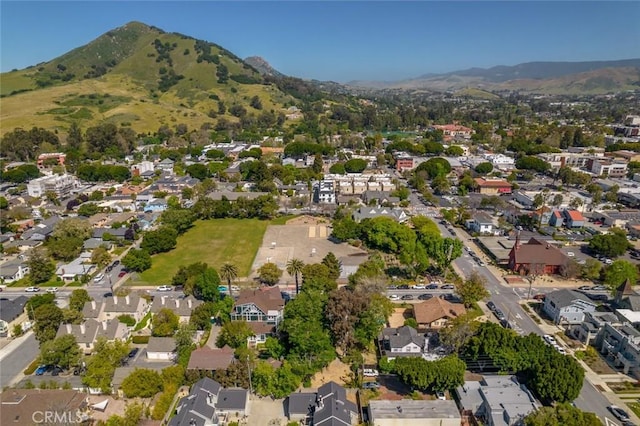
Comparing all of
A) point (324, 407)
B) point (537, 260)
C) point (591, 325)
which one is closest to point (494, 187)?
point (537, 260)

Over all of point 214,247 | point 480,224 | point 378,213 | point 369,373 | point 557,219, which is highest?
point 378,213

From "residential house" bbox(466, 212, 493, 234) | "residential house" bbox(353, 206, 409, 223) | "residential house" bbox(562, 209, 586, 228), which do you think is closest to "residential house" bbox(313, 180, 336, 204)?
"residential house" bbox(353, 206, 409, 223)

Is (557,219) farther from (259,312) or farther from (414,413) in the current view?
(259,312)

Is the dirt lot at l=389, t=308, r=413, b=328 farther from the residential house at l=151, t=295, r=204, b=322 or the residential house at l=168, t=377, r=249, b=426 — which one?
the residential house at l=151, t=295, r=204, b=322

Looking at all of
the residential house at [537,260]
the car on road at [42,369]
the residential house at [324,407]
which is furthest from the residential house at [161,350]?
the residential house at [537,260]

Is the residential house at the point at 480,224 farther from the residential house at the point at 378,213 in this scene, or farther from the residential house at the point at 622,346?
the residential house at the point at 622,346
